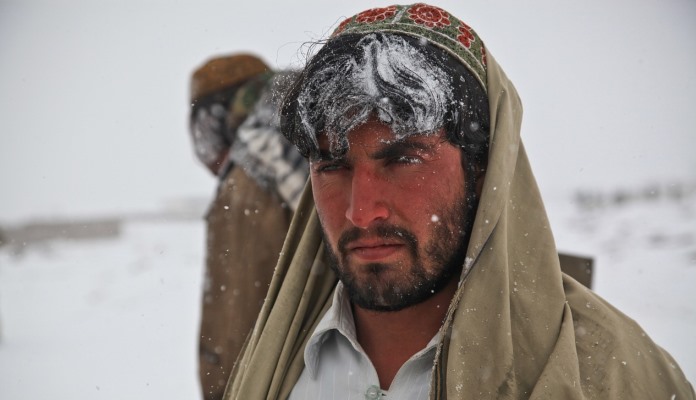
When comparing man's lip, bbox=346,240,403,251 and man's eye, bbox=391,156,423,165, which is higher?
man's eye, bbox=391,156,423,165

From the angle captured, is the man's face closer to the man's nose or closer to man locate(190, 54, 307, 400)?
the man's nose

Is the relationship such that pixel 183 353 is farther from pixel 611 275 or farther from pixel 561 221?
pixel 561 221

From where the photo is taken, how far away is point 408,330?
1.64 metres

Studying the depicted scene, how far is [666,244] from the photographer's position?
330 inches

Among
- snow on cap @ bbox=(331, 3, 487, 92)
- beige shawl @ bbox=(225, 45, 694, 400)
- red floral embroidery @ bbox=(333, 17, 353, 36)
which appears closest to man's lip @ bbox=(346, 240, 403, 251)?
beige shawl @ bbox=(225, 45, 694, 400)

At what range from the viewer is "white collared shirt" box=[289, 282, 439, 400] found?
157 cm

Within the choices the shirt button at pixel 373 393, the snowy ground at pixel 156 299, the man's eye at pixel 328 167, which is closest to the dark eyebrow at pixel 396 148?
the man's eye at pixel 328 167

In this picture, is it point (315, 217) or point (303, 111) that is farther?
point (315, 217)

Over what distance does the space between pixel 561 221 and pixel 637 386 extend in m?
11.0

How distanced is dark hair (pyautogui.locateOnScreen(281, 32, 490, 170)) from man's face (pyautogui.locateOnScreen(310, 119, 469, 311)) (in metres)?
0.04

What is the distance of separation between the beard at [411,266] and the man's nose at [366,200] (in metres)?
0.03

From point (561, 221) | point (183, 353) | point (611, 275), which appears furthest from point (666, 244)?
point (183, 353)

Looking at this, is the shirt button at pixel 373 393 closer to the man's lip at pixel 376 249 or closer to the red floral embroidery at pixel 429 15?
the man's lip at pixel 376 249

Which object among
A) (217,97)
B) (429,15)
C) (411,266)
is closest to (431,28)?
(429,15)
